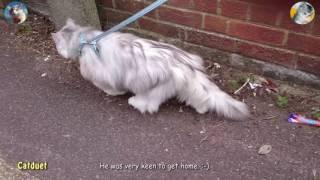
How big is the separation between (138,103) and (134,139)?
27cm

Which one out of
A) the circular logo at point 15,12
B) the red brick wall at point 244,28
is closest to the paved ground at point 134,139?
the red brick wall at point 244,28

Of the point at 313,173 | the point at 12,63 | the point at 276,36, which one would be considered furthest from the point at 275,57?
the point at 12,63

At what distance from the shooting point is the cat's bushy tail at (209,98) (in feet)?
9.68

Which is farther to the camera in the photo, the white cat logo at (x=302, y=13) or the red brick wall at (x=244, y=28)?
the red brick wall at (x=244, y=28)

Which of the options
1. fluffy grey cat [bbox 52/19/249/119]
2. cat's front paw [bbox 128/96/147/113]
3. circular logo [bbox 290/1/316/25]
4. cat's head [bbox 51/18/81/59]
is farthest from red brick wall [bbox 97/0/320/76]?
cat's front paw [bbox 128/96/147/113]

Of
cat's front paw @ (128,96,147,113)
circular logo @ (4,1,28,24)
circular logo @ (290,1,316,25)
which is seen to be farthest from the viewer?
circular logo @ (4,1,28,24)

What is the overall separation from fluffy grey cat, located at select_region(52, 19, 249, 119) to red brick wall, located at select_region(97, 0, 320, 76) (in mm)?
382

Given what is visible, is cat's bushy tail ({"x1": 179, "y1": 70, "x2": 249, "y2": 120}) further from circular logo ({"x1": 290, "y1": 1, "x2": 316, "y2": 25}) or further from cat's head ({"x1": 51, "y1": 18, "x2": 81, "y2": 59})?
cat's head ({"x1": 51, "y1": 18, "x2": 81, "y2": 59})

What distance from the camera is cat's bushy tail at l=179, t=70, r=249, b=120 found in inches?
116

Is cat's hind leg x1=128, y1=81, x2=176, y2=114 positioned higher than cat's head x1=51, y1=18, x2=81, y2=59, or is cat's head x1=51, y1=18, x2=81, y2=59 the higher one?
cat's head x1=51, y1=18, x2=81, y2=59

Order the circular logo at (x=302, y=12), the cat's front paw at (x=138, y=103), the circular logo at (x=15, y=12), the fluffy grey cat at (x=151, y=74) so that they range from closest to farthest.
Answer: the circular logo at (x=302, y=12) → the fluffy grey cat at (x=151, y=74) → the cat's front paw at (x=138, y=103) → the circular logo at (x=15, y=12)

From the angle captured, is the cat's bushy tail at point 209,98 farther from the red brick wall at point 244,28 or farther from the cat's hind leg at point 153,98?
the red brick wall at point 244,28

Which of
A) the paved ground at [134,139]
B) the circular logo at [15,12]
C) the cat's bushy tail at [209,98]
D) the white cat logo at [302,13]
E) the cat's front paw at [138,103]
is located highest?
the white cat logo at [302,13]

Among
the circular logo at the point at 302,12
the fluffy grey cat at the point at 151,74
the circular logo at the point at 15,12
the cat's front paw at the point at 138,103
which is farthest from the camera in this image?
the circular logo at the point at 15,12
